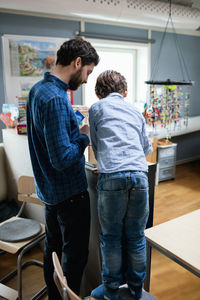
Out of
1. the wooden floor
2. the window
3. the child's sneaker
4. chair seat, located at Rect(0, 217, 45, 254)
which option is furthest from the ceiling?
the child's sneaker

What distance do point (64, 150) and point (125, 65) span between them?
337cm

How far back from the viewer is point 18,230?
5.96 ft

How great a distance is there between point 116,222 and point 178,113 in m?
1.56

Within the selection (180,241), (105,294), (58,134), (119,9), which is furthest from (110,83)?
(119,9)

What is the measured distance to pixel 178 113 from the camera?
2.44 meters

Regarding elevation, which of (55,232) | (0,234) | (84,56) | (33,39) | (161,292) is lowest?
(161,292)

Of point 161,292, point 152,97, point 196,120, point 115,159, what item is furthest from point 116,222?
point 196,120

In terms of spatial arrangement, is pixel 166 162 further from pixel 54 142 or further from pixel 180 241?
pixel 54 142

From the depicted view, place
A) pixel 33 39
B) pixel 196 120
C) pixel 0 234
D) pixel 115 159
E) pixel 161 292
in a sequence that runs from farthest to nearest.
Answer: pixel 196 120
pixel 33 39
pixel 161 292
pixel 0 234
pixel 115 159

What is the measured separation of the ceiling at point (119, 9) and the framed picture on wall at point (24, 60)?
0.30 m

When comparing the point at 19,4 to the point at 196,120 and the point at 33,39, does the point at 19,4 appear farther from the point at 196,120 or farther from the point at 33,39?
the point at 196,120

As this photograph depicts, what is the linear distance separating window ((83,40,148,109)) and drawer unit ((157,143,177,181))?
0.75 metres

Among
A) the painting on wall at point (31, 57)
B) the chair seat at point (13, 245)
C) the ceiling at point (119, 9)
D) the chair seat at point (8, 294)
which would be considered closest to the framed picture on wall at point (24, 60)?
the painting on wall at point (31, 57)

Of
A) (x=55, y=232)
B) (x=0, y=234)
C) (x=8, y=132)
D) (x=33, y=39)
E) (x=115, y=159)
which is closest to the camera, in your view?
(x=115, y=159)
